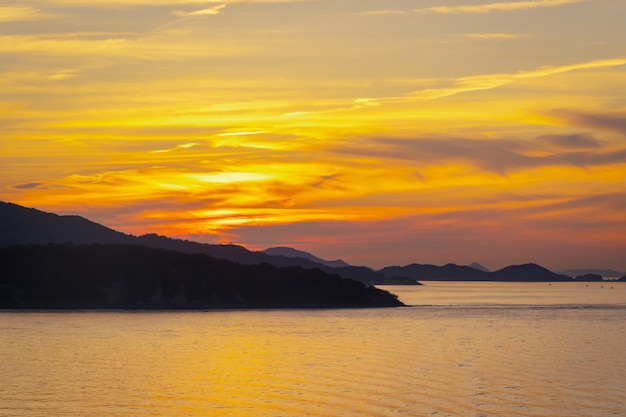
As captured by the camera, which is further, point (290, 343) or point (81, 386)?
point (290, 343)

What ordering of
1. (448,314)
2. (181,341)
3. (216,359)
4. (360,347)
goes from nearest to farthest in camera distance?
(216,359) → (360,347) → (181,341) → (448,314)

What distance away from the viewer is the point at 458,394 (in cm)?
6334

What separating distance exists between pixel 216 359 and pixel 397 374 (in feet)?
67.2

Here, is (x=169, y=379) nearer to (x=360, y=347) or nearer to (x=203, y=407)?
(x=203, y=407)

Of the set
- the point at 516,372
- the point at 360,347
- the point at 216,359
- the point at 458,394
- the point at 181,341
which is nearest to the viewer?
the point at 458,394

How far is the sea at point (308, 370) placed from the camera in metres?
57.7

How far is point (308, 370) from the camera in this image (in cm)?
7706

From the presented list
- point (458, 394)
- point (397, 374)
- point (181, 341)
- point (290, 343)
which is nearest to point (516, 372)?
point (397, 374)

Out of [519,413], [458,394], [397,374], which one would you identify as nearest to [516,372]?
[397,374]

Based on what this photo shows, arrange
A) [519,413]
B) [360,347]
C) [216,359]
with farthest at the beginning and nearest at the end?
1. [360,347]
2. [216,359]
3. [519,413]

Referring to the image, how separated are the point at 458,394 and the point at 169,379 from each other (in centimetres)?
2276

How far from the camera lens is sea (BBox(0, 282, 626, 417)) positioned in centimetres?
5769

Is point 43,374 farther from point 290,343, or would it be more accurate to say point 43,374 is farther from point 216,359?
point 290,343

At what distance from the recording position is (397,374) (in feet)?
245
